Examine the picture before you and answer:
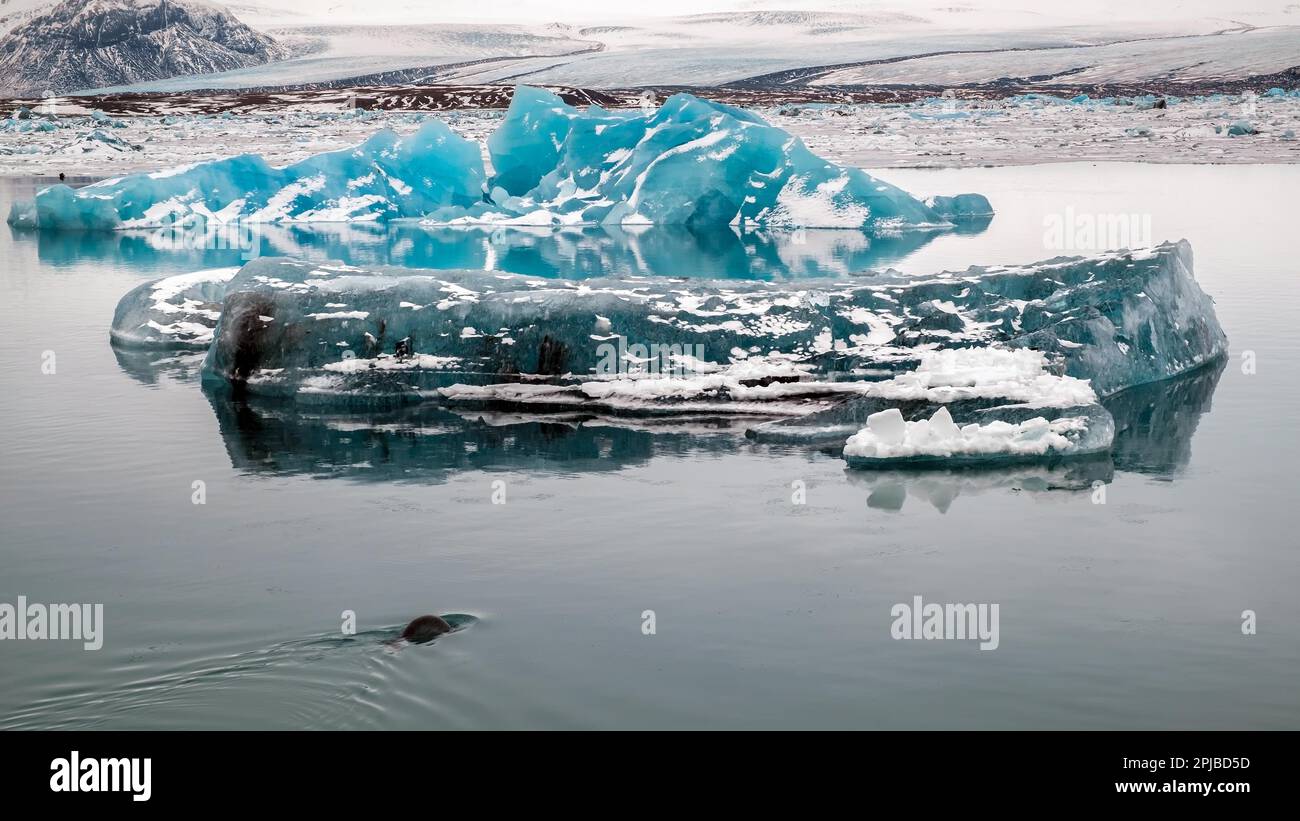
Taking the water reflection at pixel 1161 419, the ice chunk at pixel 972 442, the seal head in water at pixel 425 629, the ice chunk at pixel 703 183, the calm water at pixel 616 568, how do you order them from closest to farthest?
the calm water at pixel 616 568, the seal head in water at pixel 425 629, the ice chunk at pixel 972 442, the water reflection at pixel 1161 419, the ice chunk at pixel 703 183

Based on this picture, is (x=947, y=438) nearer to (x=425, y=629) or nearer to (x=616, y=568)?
(x=616, y=568)

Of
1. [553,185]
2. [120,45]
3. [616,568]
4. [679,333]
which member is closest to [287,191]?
[553,185]

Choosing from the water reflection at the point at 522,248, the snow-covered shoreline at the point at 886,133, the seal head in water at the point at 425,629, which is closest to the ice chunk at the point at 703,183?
the water reflection at the point at 522,248

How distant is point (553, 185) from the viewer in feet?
71.2

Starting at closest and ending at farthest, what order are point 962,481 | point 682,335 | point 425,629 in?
point 425,629, point 962,481, point 682,335

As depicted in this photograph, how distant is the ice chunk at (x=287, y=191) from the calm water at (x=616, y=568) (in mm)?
11314

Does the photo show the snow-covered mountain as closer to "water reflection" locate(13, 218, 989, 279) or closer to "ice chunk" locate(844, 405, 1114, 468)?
"water reflection" locate(13, 218, 989, 279)

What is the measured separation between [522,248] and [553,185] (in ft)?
11.8

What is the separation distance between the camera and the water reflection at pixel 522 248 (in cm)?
1604

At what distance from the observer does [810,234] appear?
1939 cm

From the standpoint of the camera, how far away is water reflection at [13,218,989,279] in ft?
52.6

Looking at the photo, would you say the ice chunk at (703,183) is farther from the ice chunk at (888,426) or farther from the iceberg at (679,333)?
the ice chunk at (888,426)
